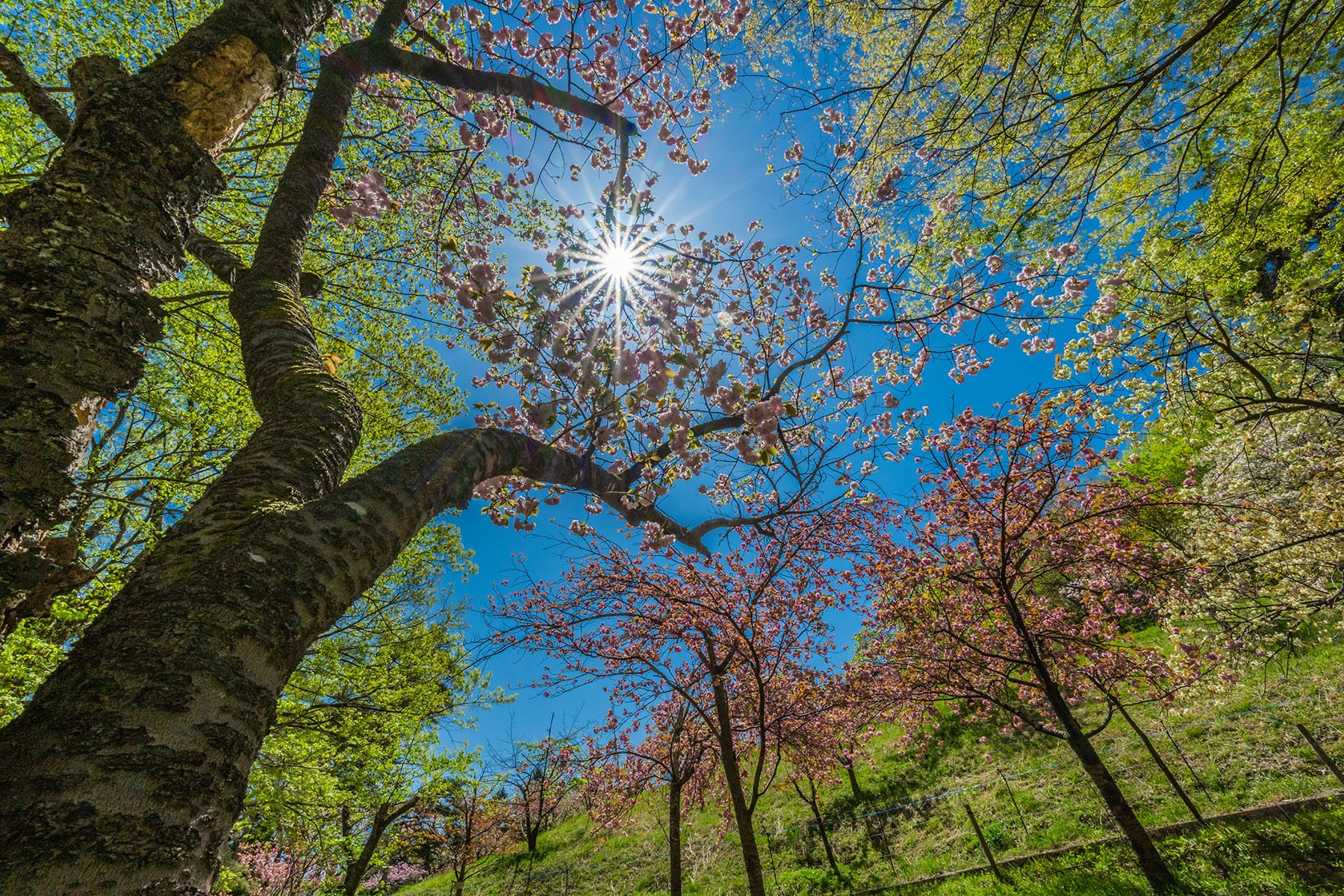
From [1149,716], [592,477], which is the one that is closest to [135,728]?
[592,477]

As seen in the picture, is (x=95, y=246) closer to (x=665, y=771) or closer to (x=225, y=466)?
(x=225, y=466)

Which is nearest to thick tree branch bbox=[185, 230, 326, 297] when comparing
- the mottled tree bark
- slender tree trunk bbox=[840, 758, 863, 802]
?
the mottled tree bark

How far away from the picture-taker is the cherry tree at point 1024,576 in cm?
468

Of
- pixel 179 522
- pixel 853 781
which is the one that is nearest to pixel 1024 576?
pixel 179 522

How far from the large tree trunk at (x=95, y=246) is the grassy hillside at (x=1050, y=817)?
7.56 m

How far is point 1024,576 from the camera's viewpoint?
560cm

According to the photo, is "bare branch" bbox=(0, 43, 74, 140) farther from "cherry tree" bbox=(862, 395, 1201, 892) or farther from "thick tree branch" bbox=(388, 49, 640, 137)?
"cherry tree" bbox=(862, 395, 1201, 892)

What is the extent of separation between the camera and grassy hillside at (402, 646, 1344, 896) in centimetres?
577

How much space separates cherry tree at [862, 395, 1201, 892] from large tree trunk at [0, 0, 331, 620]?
5700 millimetres

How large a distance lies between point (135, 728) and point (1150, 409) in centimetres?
1019

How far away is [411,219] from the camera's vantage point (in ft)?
22.3

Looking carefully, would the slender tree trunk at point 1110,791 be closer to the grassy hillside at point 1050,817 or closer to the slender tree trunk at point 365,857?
the grassy hillside at point 1050,817

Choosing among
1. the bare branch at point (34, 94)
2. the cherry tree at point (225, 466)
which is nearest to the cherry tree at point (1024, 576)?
the cherry tree at point (225, 466)

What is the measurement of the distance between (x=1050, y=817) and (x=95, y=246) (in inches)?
500
